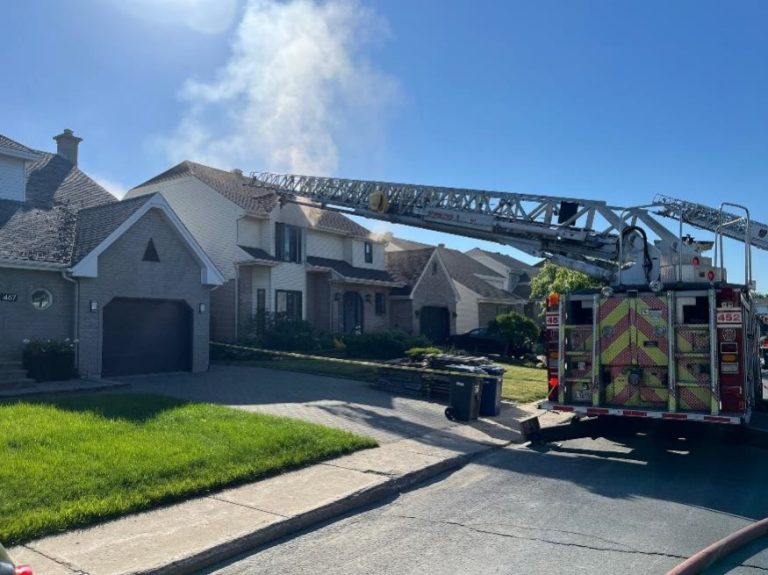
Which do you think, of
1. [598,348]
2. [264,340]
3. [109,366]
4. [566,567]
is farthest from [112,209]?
[566,567]

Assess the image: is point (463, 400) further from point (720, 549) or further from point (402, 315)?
point (402, 315)

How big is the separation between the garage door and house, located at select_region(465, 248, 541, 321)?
1220 inches

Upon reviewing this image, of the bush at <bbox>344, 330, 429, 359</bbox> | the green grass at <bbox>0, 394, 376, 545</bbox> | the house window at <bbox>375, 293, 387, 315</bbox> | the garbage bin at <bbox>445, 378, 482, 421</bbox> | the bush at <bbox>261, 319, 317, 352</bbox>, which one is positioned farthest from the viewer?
the house window at <bbox>375, 293, 387, 315</bbox>

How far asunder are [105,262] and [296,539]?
484 inches

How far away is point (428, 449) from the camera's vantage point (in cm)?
968

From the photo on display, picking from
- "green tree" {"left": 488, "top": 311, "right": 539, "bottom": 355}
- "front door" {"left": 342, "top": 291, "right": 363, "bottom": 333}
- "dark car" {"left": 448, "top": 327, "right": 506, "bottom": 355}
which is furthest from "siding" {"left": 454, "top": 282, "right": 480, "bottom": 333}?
"green tree" {"left": 488, "top": 311, "right": 539, "bottom": 355}

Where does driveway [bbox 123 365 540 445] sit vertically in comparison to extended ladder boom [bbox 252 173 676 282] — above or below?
below

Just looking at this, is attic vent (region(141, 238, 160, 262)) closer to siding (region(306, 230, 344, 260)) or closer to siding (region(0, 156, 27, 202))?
siding (region(0, 156, 27, 202))

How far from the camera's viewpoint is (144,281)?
56.7 ft

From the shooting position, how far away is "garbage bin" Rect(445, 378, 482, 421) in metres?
12.2

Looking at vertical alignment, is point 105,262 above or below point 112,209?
below

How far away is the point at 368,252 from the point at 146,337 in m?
15.3

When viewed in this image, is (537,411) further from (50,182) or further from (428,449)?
(50,182)

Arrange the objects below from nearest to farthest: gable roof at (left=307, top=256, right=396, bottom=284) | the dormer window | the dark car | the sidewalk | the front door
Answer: the sidewalk → the dark car → gable roof at (left=307, top=256, right=396, bottom=284) → the front door → the dormer window
